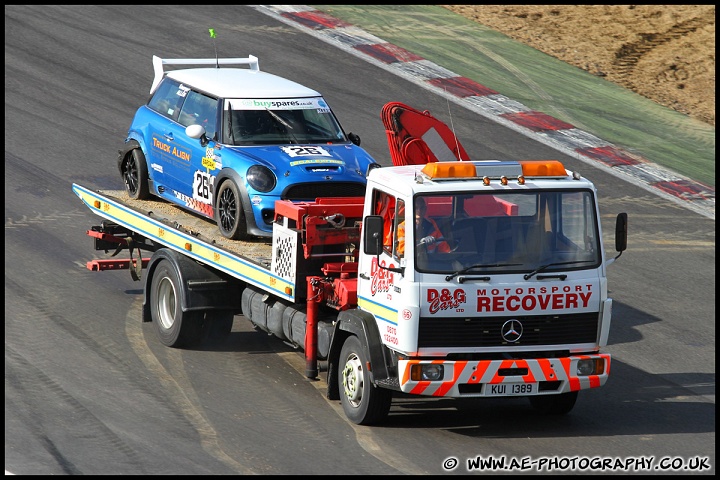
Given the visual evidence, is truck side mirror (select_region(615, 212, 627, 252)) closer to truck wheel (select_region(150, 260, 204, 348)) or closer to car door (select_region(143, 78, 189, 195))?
truck wheel (select_region(150, 260, 204, 348))

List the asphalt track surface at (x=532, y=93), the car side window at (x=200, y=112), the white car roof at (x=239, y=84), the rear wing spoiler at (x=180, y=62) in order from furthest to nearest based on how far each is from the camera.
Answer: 1. the asphalt track surface at (x=532, y=93)
2. the rear wing spoiler at (x=180, y=62)
3. the white car roof at (x=239, y=84)
4. the car side window at (x=200, y=112)

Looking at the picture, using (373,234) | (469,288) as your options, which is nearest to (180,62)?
(373,234)

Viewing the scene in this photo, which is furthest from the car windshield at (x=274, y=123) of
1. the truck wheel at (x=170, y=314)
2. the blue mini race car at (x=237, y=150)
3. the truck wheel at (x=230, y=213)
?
the truck wheel at (x=170, y=314)

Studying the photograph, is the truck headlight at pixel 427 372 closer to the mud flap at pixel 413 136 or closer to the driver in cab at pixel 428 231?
the driver in cab at pixel 428 231

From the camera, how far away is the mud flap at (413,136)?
12.3 metres

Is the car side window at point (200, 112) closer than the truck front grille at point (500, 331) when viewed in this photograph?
No

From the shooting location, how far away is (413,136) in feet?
40.8

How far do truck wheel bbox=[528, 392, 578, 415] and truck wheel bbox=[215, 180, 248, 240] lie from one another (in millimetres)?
3844

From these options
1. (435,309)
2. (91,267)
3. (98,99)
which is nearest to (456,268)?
(435,309)

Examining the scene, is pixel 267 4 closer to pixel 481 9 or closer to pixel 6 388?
pixel 481 9

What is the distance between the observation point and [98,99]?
2288cm

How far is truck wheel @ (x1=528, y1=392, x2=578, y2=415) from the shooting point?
1114cm

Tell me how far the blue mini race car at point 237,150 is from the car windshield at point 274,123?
1cm

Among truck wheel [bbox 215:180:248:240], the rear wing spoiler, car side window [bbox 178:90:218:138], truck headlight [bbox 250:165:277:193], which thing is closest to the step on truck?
truck headlight [bbox 250:165:277:193]
